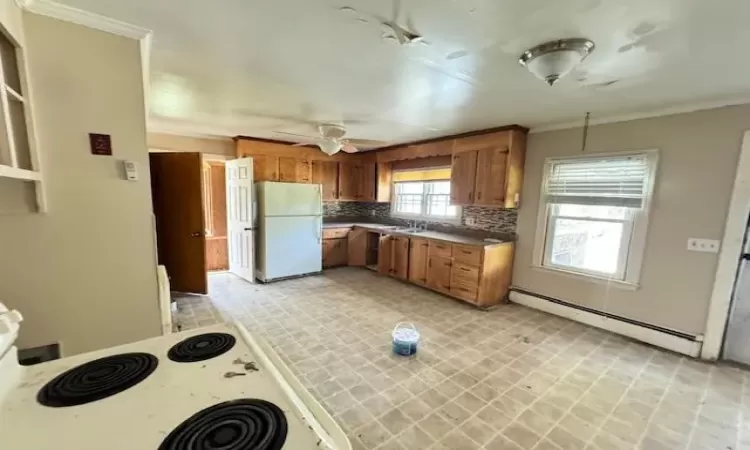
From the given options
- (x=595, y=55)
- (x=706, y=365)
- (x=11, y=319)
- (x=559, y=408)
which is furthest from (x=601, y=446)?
(x=11, y=319)

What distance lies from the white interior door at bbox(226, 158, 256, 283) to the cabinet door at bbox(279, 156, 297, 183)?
695 mm

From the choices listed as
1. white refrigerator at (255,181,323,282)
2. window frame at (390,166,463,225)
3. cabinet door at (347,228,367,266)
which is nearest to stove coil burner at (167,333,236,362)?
white refrigerator at (255,181,323,282)

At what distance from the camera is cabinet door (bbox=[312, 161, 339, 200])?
5.69 m

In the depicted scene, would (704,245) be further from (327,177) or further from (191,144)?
(191,144)

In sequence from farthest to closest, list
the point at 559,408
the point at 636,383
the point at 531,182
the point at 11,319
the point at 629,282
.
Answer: the point at 531,182 < the point at 629,282 < the point at 636,383 < the point at 559,408 < the point at 11,319

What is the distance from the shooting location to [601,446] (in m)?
1.79

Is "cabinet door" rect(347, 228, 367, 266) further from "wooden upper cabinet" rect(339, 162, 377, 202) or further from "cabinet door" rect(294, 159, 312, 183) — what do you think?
"cabinet door" rect(294, 159, 312, 183)

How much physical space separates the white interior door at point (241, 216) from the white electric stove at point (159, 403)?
3.63 metres

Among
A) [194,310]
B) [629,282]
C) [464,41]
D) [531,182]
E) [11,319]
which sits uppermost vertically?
[464,41]

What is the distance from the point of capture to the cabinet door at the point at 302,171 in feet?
17.6

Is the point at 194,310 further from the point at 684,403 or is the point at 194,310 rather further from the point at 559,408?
the point at 684,403

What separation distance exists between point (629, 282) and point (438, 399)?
250 centimetres

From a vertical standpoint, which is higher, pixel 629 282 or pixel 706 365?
pixel 629 282

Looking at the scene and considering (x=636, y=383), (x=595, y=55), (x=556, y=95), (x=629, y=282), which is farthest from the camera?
(x=629, y=282)
